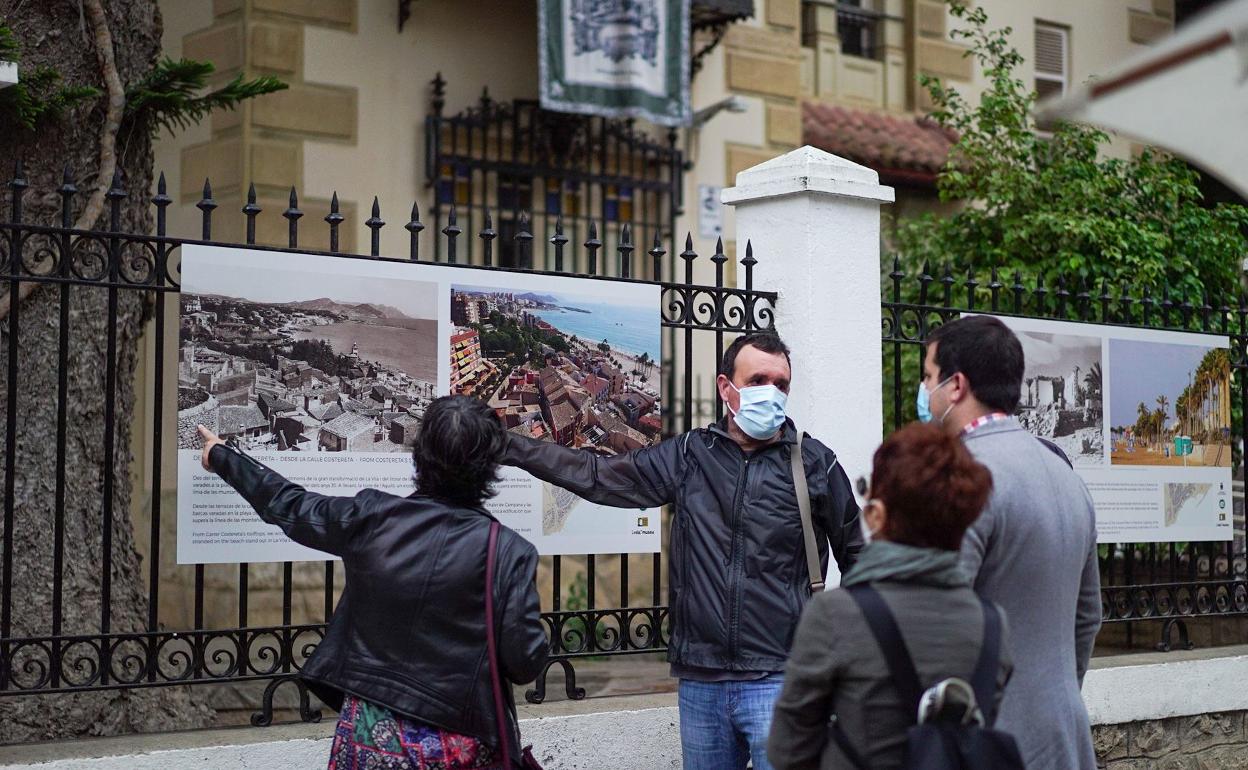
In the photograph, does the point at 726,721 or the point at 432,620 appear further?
the point at 726,721

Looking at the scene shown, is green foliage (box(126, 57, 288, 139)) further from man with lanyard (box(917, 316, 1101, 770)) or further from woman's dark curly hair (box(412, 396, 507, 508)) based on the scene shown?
man with lanyard (box(917, 316, 1101, 770))

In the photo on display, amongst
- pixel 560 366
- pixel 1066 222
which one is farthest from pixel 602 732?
pixel 1066 222

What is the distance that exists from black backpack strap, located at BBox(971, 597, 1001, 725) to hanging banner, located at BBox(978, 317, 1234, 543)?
3.98m

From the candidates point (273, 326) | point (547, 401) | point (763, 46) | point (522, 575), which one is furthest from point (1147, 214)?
point (522, 575)

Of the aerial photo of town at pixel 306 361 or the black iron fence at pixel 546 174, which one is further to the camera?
the black iron fence at pixel 546 174

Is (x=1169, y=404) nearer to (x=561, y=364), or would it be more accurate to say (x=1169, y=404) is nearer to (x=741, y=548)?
(x=561, y=364)

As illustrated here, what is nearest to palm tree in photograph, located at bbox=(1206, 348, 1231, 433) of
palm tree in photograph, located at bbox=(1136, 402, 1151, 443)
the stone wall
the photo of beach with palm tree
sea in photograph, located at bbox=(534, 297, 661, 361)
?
the photo of beach with palm tree

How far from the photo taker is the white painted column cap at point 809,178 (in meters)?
6.24

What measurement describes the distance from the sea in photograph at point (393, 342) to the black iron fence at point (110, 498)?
0.81ft

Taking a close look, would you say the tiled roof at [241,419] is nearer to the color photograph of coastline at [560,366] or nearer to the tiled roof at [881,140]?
the color photograph of coastline at [560,366]

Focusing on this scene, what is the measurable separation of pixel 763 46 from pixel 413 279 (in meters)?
8.46

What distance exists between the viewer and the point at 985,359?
391 centimetres

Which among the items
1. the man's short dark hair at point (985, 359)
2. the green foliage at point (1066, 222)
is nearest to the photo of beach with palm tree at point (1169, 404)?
the green foliage at point (1066, 222)

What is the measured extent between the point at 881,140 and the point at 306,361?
10758mm
